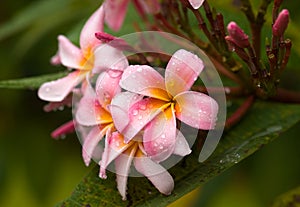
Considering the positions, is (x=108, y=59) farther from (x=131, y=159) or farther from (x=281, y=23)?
(x=281, y=23)

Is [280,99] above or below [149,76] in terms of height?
below

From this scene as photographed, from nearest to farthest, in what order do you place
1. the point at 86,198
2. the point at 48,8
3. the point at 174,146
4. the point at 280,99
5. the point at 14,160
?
the point at 174,146, the point at 86,198, the point at 280,99, the point at 48,8, the point at 14,160

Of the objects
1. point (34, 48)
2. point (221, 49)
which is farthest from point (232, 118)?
point (34, 48)

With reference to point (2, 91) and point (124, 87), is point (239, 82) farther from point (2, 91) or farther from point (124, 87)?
point (2, 91)

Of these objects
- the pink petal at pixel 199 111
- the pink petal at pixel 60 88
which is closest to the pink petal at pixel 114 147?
the pink petal at pixel 199 111

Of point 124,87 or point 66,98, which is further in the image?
point 66,98

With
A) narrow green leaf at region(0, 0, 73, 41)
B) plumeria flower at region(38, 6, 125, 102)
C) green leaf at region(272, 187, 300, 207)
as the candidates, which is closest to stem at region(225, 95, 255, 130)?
green leaf at region(272, 187, 300, 207)

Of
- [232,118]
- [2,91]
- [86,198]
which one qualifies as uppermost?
[86,198]
